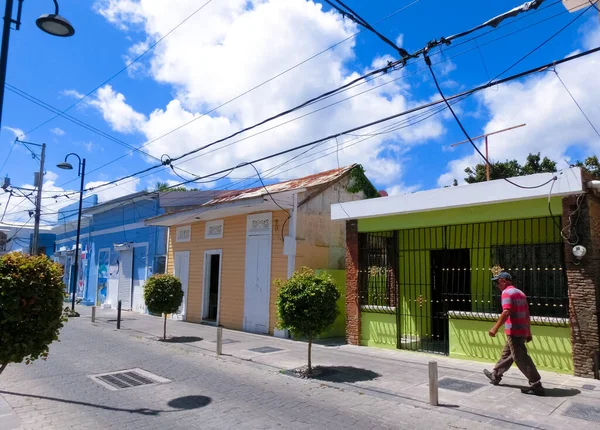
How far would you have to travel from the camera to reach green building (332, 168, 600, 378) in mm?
7812

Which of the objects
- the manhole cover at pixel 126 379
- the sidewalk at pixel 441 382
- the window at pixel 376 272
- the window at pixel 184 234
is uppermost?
the window at pixel 184 234

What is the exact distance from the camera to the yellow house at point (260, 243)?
43.2 ft

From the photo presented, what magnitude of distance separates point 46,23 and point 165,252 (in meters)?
14.5

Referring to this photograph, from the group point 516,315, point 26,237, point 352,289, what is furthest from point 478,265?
point 26,237

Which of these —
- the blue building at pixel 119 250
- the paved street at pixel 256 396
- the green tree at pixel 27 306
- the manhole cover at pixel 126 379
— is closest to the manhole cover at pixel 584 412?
the paved street at pixel 256 396

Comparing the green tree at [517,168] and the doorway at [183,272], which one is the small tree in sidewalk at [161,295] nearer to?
the doorway at [183,272]

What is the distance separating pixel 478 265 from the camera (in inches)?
413

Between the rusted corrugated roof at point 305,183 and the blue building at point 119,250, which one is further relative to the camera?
the blue building at point 119,250

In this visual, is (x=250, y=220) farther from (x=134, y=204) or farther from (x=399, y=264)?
(x=134, y=204)

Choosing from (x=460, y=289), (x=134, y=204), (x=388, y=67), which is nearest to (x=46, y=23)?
(x=388, y=67)

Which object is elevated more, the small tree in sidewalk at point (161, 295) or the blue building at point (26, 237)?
the blue building at point (26, 237)

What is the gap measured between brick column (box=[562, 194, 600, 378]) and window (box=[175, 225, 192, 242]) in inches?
534

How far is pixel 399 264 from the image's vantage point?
38.8 feet

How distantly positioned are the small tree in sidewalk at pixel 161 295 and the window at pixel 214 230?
12.2ft
